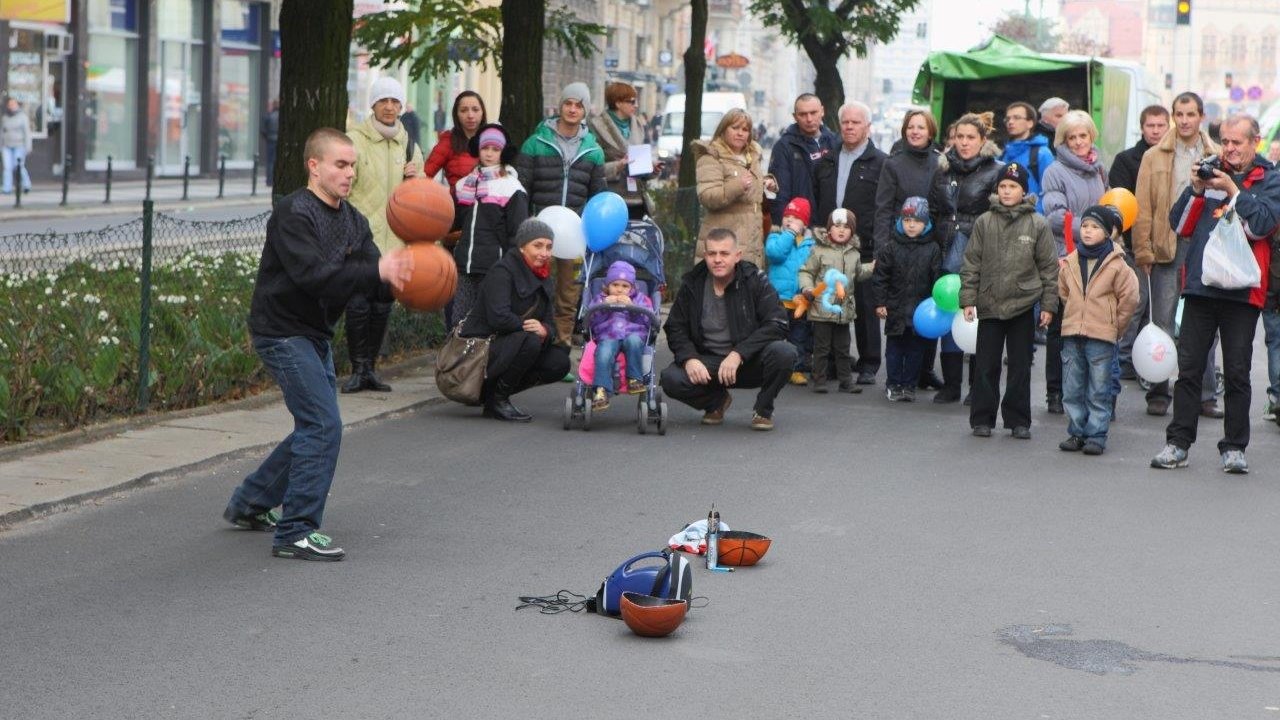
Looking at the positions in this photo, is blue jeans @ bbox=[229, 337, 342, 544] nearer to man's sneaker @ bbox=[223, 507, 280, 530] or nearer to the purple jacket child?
man's sneaker @ bbox=[223, 507, 280, 530]

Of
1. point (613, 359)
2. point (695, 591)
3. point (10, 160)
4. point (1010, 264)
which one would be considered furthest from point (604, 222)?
point (10, 160)

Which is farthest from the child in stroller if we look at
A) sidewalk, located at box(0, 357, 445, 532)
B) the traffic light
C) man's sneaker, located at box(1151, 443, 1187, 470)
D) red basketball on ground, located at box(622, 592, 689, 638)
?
the traffic light

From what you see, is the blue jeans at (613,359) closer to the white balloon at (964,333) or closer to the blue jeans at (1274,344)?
the white balloon at (964,333)

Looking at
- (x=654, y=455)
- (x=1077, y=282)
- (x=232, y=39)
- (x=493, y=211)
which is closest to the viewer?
(x=654, y=455)

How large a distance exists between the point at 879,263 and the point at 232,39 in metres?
36.4

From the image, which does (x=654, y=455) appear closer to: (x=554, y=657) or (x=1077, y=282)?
(x=1077, y=282)

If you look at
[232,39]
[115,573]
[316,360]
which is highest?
[232,39]

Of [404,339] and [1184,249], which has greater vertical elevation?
[1184,249]

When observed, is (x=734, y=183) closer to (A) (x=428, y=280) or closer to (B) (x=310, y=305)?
(B) (x=310, y=305)

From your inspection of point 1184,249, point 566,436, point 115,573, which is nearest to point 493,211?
point 566,436

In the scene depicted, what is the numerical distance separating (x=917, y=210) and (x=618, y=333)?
271 cm

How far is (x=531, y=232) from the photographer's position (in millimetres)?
11852

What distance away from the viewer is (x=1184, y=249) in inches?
523

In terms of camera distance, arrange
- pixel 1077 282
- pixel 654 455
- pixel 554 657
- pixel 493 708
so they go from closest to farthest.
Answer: pixel 493 708 → pixel 554 657 → pixel 654 455 → pixel 1077 282
